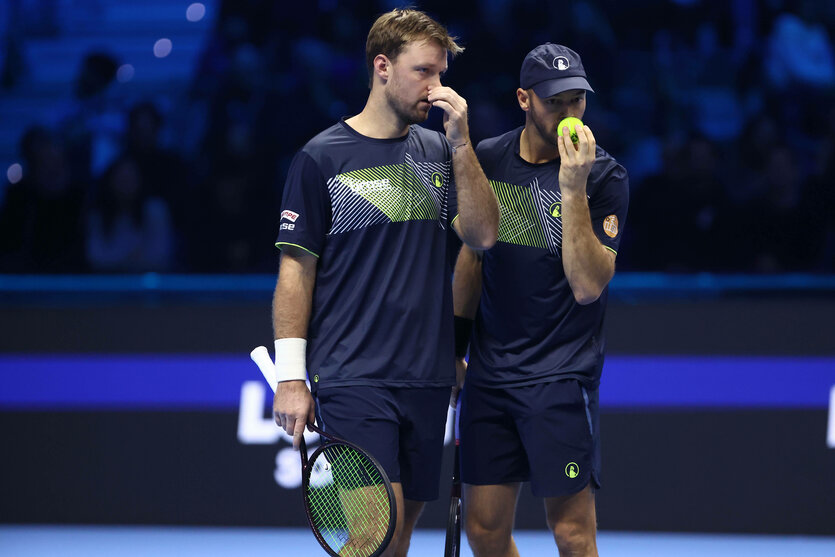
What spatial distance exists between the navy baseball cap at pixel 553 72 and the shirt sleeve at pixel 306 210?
2.45 feet

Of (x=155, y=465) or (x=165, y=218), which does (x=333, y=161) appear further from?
(x=165, y=218)

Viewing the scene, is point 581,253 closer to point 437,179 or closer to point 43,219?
point 437,179

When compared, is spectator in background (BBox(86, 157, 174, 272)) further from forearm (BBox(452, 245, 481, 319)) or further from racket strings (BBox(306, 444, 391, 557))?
racket strings (BBox(306, 444, 391, 557))

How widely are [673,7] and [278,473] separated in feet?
12.7

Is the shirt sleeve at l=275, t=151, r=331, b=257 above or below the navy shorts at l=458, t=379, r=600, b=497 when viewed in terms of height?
above

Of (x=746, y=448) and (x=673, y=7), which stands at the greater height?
(x=673, y=7)

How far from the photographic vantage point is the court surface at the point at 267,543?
17.0 feet

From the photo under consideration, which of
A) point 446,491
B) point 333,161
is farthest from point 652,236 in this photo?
point 333,161

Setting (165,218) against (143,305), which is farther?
(165,218)

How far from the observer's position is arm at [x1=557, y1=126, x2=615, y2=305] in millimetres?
3248

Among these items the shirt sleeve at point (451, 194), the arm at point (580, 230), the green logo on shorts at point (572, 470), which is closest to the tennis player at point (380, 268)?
the shirt sleeve at point (451, 194)

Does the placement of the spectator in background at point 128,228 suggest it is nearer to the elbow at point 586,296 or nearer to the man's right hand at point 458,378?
the man's right hand at point 458,378

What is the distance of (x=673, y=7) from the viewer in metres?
7.06

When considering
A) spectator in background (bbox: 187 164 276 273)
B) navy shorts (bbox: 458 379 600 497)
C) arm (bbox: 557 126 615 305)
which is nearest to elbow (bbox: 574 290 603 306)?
arm (bbox: 557 126 615 305)
